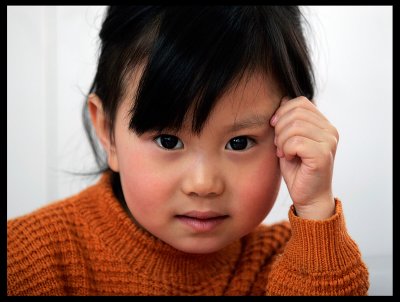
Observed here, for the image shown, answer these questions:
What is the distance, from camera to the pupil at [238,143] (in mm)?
724

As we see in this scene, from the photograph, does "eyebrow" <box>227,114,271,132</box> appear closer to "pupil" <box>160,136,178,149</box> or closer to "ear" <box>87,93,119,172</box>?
→ "pupil" <box>160,136,178,149</box>

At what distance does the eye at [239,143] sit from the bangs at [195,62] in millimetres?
59

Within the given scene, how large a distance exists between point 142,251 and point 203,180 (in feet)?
0.82

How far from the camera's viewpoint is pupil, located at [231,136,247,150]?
724 mm

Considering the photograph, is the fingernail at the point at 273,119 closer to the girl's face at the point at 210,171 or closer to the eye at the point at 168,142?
the girl's face at the point at 210,171

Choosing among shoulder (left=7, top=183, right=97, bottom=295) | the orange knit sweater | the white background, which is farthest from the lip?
the white background

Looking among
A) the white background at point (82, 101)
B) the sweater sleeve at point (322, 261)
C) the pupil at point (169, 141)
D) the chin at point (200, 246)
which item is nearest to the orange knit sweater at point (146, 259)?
the sweater sleeve at point (322, 261)

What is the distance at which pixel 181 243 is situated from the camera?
77cm

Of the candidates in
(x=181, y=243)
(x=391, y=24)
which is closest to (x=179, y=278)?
(x=181, y=243)

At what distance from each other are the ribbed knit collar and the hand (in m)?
0.21

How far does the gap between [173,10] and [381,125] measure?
91 centimetres

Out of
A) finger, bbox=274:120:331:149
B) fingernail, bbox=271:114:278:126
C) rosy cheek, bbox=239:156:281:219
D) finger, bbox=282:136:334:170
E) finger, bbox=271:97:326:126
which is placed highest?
finger, bbox=271:97:326:126

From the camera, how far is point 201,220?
2.44 feet

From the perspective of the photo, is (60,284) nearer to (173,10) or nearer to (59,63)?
(173,10)
